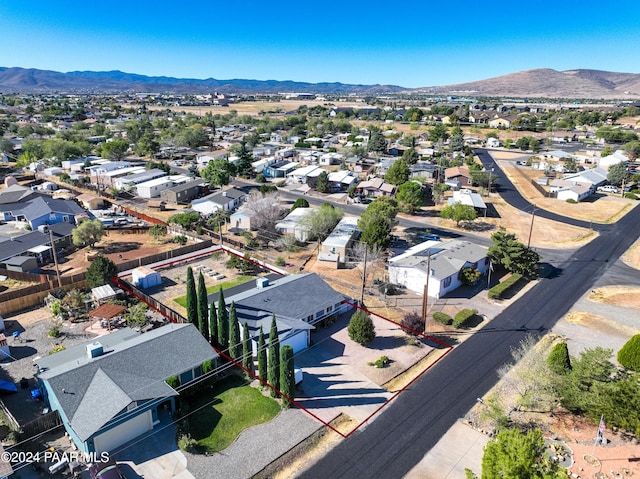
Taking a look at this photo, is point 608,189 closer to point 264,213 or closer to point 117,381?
point 264,213

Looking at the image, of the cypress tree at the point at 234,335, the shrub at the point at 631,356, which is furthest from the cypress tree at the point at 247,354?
the shrub at the point at 631,356

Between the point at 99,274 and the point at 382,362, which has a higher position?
the point at 99,274

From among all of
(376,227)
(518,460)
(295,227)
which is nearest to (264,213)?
(295,227)

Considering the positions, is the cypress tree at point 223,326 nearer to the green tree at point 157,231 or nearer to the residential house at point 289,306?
the residential house at point 289,306

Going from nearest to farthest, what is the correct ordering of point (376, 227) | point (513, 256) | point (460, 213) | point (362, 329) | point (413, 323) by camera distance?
1. point (362, 329)
2. point (413, 323)
3. point (513, 256)
4. point (376, 227)
5. point (460, 213)

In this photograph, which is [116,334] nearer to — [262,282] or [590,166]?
[262,282]

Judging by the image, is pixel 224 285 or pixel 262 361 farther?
pixel 224 285

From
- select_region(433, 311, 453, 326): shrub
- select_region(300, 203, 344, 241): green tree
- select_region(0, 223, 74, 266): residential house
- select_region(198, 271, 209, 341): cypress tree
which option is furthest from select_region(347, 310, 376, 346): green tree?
select_region(0, 223, 74, 266): residential house

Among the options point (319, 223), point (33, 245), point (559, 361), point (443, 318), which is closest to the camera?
point (559, 361)

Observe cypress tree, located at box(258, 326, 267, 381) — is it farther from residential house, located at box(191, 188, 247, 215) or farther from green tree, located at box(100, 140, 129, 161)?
green tree, located at box(100, 140, 129, 161)
